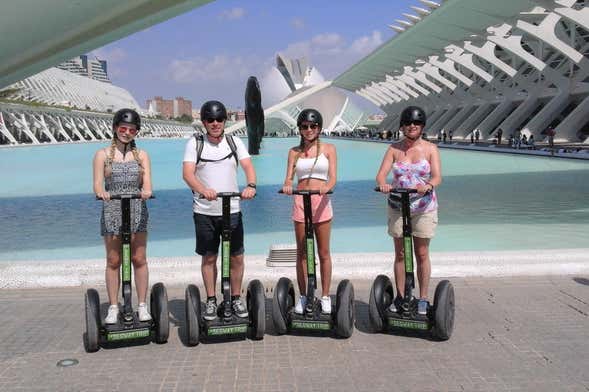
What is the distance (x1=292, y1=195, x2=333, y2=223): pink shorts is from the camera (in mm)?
3826

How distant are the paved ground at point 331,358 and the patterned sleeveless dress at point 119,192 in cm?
77

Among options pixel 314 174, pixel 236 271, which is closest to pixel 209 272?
pixel 236 271

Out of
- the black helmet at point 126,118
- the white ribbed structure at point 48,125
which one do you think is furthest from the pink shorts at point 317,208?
the white ribbed structure at point 48,125

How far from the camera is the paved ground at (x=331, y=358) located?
10.1 feet

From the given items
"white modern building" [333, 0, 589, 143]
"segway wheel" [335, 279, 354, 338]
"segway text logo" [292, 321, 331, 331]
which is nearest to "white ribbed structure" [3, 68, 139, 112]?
"white modern building" [333, 0, 589, 143]

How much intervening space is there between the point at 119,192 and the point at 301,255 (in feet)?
4.16

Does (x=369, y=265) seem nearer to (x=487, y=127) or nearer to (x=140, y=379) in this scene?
(x=140, y=379)

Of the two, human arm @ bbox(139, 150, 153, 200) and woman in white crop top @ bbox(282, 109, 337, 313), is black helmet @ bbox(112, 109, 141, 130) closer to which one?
human arm @ bbox(139, 150, 153, 200)

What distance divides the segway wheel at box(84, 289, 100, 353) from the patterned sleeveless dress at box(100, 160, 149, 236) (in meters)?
0.43

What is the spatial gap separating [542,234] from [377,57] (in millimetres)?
37749

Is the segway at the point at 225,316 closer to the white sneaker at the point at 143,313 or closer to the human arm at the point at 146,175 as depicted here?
the white sneaker at the point at 143,313

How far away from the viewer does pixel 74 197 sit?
43.8ft

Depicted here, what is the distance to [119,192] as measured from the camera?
3.67 metres

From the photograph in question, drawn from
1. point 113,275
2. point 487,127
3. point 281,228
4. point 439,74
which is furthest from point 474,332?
point 439,74
